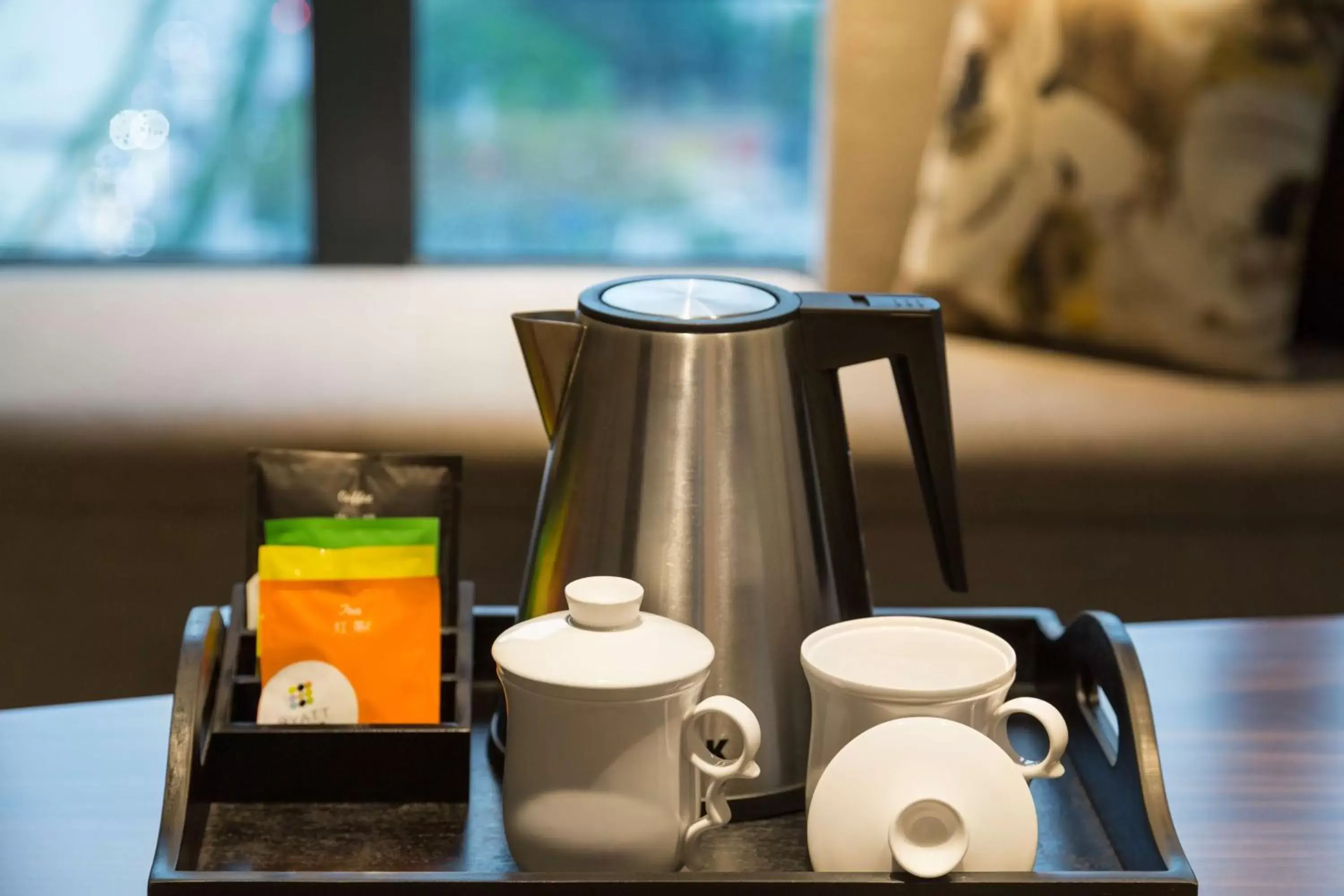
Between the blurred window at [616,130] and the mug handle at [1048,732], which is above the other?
the blurred window at [616,130]

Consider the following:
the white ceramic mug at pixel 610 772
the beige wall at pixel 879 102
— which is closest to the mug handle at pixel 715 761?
the white ceramic mug at pixel 610 772

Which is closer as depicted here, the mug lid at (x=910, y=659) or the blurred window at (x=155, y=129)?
the mug lid at (x=910, y=659)

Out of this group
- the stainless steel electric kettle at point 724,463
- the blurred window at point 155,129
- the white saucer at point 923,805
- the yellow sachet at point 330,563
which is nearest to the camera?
the white saucer at point 923,805

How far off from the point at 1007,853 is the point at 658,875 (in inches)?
5.8

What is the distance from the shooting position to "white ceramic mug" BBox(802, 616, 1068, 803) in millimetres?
691

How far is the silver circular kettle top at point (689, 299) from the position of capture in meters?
0.78

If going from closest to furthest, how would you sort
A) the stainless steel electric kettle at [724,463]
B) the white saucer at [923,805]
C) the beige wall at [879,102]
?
the white saucer at [923,805] → the stainless steel electric kettle at [724,463] → the beige wall at [879,102]

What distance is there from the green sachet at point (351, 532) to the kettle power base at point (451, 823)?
0.21 ft

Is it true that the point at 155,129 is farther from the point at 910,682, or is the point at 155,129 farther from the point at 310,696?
the point at 910,682

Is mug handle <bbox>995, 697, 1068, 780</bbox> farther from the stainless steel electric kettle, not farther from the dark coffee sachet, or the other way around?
the dark coffee sachet

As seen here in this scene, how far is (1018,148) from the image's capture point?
192cm

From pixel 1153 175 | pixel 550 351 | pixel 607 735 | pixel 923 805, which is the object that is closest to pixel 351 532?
pixel 550 351

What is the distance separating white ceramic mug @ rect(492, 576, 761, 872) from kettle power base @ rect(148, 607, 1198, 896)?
2cm

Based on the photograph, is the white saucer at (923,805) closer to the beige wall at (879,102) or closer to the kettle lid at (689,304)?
the kettle lid at (689,304)
